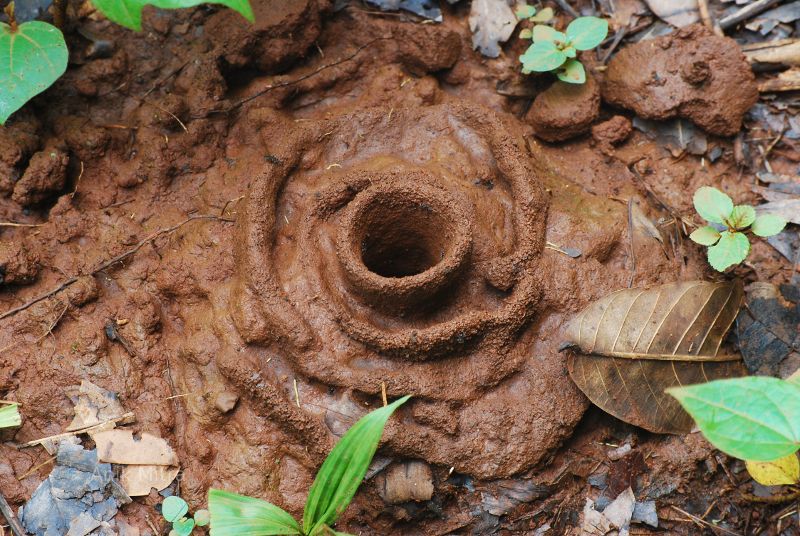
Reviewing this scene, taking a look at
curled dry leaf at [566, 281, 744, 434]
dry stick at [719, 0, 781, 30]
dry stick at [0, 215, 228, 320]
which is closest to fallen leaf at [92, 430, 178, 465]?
dry stick at [0, 215, 228, 320]

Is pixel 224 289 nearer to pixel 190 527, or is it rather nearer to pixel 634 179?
pixel 190 527

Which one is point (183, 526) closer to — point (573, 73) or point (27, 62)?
point (27, 62)

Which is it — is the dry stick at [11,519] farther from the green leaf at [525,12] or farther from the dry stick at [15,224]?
the green leaf at [525,12]


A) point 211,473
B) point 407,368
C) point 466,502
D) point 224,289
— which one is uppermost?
point 224,289

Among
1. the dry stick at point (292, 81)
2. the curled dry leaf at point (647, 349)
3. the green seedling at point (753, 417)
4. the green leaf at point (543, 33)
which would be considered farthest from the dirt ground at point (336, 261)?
the green seedling at point (753, 417)

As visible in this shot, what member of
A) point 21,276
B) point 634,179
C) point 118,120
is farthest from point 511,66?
point 21,276

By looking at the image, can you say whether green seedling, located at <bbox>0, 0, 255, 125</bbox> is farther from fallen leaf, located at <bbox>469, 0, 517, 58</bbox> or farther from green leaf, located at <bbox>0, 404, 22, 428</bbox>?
fallen leaf, located at <bbox>469, 0, 517, 58</bbox>
